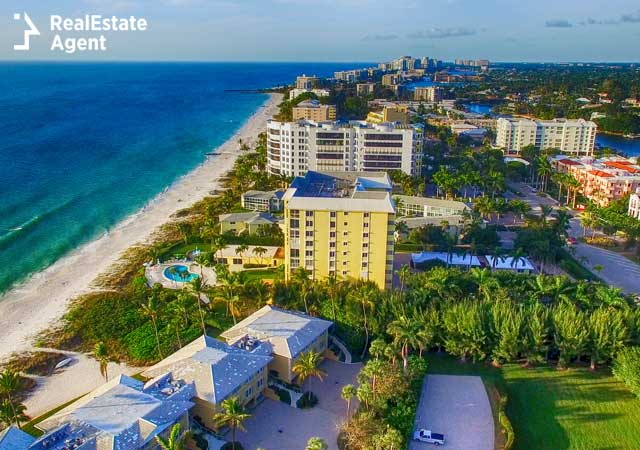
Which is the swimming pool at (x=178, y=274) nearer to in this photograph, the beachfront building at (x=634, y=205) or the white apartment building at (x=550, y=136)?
the beachfront building at (x=634, y=205)

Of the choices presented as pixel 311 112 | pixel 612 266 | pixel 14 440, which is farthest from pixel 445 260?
pixel 311 112

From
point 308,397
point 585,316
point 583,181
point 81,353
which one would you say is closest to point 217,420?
point 308,397

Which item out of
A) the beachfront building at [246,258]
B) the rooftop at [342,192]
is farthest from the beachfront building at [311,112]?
the beachfront building at [246,258]

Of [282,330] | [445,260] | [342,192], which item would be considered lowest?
[445,260]

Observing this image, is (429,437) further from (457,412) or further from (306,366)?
(306,366)

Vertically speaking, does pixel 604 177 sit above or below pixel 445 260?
above

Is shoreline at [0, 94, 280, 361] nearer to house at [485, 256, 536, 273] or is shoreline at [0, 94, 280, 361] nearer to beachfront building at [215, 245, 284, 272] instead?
beachfront building at [215, 245, 284, 272]
